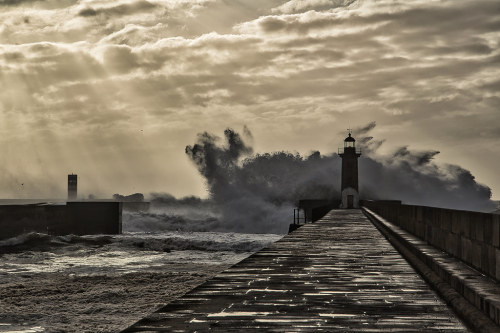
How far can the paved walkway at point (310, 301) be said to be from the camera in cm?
427

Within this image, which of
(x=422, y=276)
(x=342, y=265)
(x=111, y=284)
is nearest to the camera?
(x=422, y=276)

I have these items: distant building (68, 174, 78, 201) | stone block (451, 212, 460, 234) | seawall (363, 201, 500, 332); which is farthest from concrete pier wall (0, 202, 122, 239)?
distant building (68, 174, 78, 201)

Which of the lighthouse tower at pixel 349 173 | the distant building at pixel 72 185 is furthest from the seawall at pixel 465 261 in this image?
the distant building at pixel 72 185

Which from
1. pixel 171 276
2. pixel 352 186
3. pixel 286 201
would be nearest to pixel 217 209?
pixel 286 201

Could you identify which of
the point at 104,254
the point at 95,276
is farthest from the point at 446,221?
the point at 104,254

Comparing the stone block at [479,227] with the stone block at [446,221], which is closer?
the stone block at [479,227]

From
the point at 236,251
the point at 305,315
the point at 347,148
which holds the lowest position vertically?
the point at 236,251

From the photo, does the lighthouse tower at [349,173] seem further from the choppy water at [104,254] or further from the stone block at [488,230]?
the stone block at [488,230]

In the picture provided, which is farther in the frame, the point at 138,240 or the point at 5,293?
the point at 138,240

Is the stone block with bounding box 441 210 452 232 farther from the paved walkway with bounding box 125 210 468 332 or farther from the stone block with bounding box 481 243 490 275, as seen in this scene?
the stone block with bounding box 481 243 490 275

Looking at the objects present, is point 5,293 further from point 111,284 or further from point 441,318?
point 441,318

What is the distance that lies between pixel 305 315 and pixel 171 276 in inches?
680

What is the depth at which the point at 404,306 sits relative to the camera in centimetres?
507

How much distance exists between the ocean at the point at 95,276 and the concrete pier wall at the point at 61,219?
1101 mm
